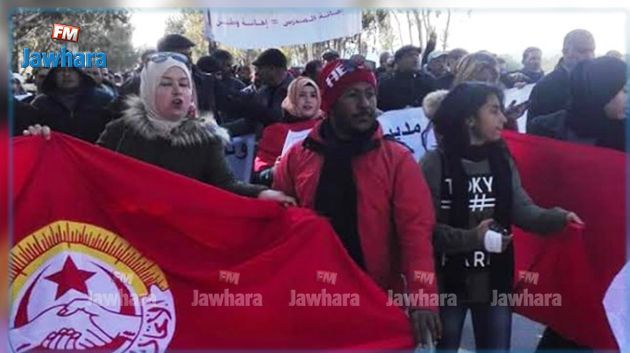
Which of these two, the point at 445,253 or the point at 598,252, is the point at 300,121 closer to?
the point at 445,253

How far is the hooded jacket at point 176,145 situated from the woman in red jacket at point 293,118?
0.45 ft

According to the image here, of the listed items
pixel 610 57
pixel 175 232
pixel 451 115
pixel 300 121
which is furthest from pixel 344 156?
pixel 610 57

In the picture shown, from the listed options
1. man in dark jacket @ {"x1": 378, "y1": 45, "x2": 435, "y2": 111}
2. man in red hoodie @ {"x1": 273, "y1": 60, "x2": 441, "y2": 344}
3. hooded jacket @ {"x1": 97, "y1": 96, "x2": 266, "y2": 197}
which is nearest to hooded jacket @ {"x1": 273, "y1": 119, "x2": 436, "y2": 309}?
man in red hoodie @ {"x1": 273, "y1": 60, "x2": 441, "y2": 344}

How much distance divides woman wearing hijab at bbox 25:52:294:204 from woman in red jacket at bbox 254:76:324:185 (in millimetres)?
135

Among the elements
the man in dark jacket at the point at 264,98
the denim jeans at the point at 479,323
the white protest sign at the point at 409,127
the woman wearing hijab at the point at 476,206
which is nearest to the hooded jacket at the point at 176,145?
the man in dark jacket at the point at 264,98

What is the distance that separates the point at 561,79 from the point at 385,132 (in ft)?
2.08

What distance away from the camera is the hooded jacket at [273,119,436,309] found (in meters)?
3.22

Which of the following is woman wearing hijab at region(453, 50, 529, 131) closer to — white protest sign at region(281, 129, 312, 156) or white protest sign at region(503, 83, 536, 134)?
white protest sign at region(503, 83, 536, 134)

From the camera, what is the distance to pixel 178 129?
3193mm

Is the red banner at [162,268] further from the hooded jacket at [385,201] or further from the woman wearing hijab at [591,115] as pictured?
the woman wearing hijab at [591,115]

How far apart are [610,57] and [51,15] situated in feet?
5.92

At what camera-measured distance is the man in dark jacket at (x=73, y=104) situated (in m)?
3.08

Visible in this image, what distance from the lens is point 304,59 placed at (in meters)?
3.25

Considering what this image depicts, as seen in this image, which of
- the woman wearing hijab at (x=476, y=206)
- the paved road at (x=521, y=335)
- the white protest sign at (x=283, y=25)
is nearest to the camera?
the white protest sign at (x=283, y=25)
